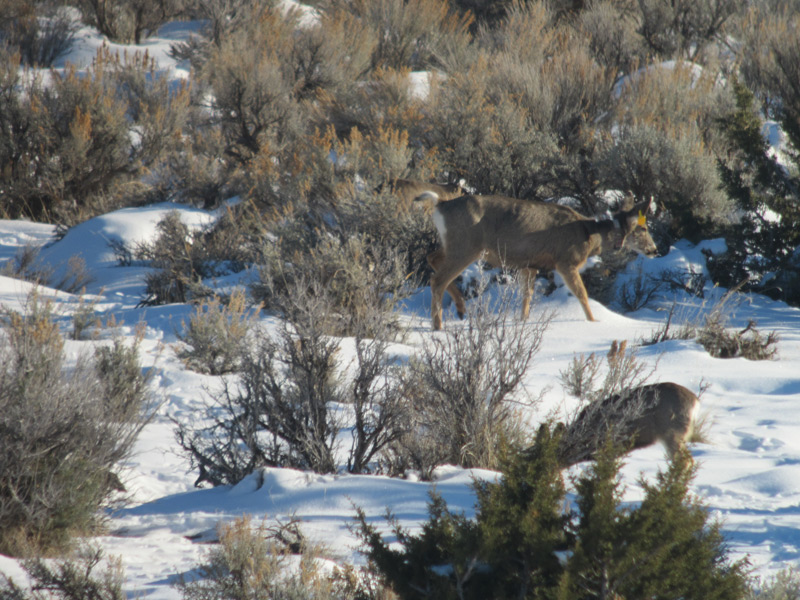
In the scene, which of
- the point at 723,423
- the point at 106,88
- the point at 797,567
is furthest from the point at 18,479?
the point at 106,88

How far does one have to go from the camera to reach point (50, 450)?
359cm

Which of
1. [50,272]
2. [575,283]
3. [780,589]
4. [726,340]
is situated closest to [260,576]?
[780,589]

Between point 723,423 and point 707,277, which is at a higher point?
point 707,277

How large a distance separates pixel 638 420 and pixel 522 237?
388cm

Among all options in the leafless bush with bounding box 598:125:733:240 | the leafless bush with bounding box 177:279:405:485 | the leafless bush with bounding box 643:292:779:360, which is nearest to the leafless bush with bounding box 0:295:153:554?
the leafless bush with bounding box 177:279:405:485

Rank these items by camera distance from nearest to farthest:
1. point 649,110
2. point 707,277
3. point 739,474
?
point 739,474
point 707,277
point 649,110

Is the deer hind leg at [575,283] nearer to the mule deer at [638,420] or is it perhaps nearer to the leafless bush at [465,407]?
the mule deer at [638,420]

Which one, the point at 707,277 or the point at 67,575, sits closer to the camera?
the point at 67,575

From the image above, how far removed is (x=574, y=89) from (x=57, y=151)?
917 cm

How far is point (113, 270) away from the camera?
36.4ft

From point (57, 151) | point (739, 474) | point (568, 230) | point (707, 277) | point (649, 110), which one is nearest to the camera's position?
point (739, 474)

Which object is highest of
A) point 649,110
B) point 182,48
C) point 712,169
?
point 182,48

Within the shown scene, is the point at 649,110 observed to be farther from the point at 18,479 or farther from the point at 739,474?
the point at 18,479

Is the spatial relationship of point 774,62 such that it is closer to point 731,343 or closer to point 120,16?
point 731,343
